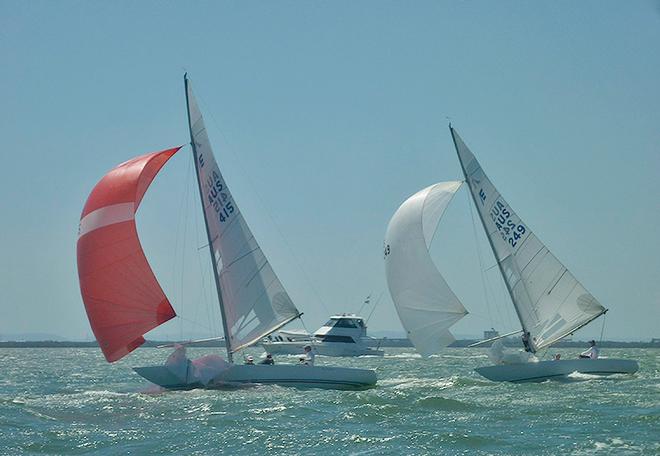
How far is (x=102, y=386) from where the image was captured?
34.7 meters

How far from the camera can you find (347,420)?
2273 centimetres

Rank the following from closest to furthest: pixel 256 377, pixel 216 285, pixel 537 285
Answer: pixel 256 377, pixel 216 285, pixel 537 285

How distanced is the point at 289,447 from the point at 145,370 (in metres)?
10.6

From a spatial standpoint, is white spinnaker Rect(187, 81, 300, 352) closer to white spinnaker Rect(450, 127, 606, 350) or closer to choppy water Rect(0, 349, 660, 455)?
choppy water Rect(0, 349, 660, 455)

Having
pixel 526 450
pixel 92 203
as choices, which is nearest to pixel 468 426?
pixel 526 450

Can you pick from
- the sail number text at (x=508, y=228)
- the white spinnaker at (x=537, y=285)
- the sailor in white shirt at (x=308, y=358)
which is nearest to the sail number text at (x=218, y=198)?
the sailor in white shirt at (x=308, y=358)

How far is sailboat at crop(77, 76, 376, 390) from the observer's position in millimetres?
27594

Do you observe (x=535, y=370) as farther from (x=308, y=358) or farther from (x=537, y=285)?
(x=308, y=358)

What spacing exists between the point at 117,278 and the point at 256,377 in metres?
4.55

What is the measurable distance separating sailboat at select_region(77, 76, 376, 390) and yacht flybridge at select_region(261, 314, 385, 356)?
32700 millimetres

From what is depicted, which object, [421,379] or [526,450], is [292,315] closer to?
[421,379]

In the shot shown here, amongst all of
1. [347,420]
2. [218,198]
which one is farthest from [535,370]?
[218,198]

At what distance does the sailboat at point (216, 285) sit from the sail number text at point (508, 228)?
675 cm

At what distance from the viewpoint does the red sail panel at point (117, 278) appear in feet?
90.2
